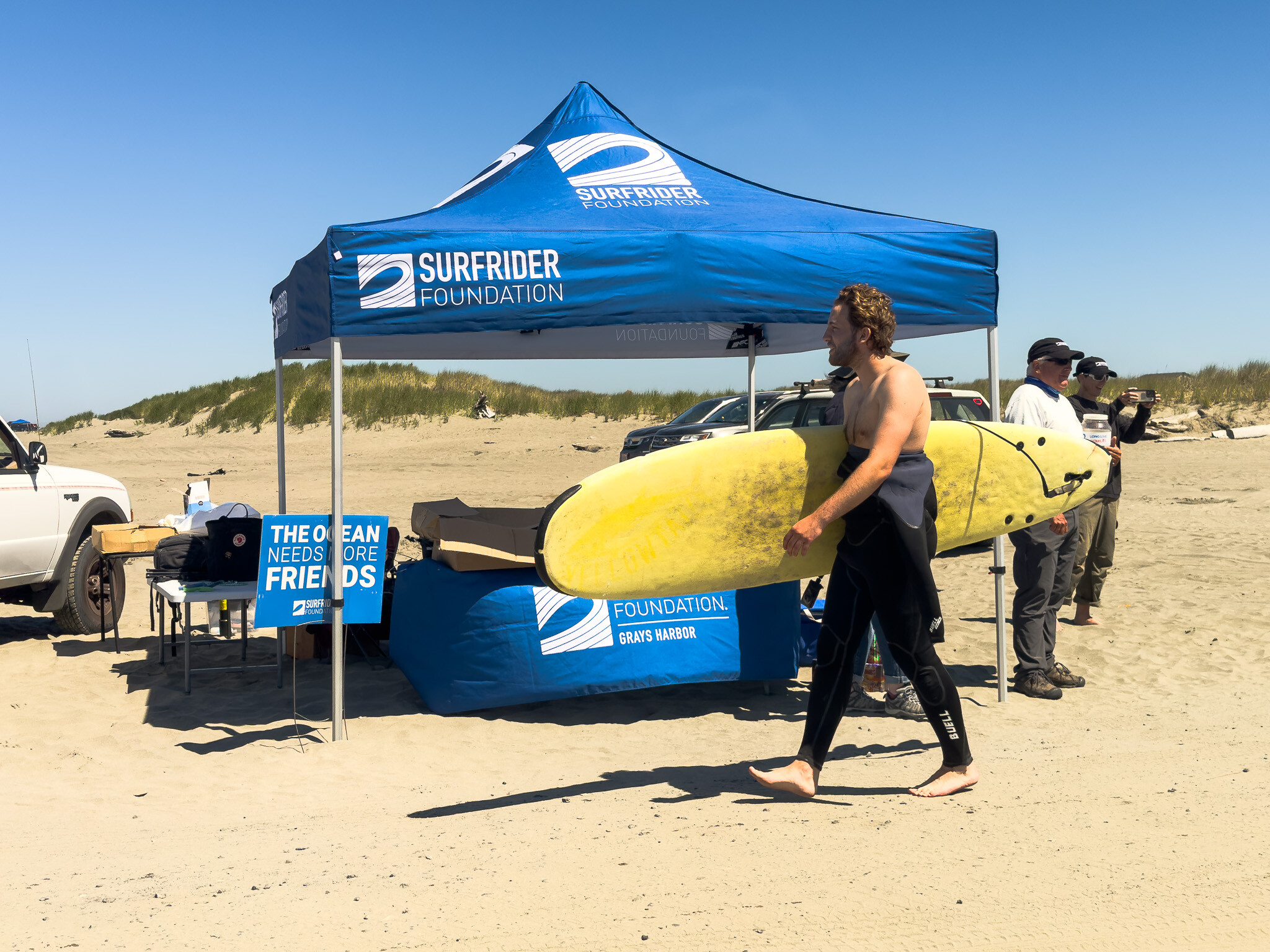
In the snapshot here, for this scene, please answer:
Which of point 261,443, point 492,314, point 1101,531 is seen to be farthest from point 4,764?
point 261,443

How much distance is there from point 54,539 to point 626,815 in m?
5.64

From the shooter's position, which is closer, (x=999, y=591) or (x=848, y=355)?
(x=848, y=355)

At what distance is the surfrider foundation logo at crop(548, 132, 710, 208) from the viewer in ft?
18.1

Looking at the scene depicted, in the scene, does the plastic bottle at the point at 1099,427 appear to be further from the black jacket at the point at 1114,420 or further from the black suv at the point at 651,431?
the black suv at the point at 651,431

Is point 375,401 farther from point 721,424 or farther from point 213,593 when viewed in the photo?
point 213,593

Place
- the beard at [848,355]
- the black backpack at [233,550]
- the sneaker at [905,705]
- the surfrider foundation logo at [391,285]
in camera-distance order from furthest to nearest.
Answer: the black backpack at [233,550] < the sneaker at [905,705] < the surfrider foundation logo at [391,285] < the beard at [848,355]

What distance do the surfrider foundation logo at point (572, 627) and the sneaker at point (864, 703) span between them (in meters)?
1.38

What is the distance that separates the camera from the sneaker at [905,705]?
538 cm

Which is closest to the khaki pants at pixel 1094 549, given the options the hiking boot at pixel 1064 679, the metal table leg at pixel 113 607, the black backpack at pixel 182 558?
the hiking boot at pixel 1064 679

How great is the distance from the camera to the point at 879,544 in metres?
3.73

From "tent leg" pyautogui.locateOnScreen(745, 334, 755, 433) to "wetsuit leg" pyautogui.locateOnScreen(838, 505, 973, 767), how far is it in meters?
3.52

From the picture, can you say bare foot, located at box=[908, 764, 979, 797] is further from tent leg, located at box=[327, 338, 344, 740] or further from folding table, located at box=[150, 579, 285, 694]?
folding table, located at box=[150, 579, 285, 694]

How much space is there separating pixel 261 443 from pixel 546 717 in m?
25.7

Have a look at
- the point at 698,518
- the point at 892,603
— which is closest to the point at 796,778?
the point at 892,603
